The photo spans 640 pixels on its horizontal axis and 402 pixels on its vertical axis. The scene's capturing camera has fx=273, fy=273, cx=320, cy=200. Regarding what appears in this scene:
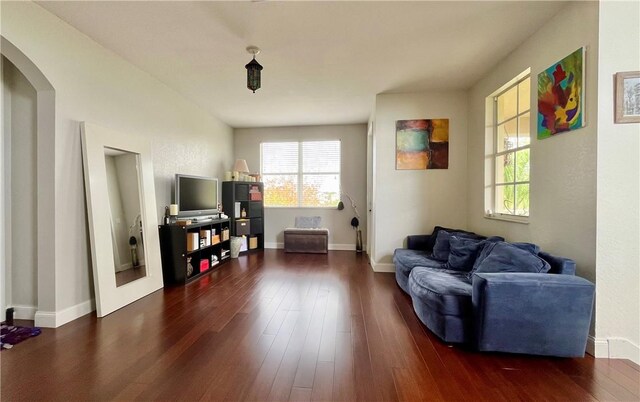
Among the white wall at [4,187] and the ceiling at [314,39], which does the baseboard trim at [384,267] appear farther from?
the white wall at [4,187]

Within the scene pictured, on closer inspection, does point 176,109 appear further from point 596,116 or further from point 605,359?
point 605,359

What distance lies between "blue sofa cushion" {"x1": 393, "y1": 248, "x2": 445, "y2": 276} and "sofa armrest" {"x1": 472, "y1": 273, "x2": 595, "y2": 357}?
3.52 ft

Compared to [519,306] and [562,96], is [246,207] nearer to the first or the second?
[519,306]

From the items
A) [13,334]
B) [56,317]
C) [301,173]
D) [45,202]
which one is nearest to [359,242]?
[301,173]

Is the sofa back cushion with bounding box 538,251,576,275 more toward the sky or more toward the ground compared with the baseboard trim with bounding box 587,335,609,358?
more toward the sky

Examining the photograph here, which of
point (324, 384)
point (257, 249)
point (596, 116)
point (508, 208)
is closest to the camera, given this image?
point (324, 384)

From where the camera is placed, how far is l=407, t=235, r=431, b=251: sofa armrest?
3787 mm

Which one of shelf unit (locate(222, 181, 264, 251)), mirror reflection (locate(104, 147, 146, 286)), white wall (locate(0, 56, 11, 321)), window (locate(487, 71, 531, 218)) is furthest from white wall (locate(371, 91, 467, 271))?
white wall (locate(0, 56, 11, 321))

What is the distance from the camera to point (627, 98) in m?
1.84

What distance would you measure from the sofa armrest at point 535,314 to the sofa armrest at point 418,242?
1.87 m

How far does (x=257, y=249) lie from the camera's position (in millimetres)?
5734

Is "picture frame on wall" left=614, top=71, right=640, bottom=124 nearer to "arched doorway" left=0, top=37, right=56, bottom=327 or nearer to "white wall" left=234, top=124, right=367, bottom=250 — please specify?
"white wall" left=234, top=124, right=367, bottom=250

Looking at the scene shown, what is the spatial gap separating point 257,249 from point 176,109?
3045 millimetres

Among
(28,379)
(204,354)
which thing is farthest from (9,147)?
(204,354)
